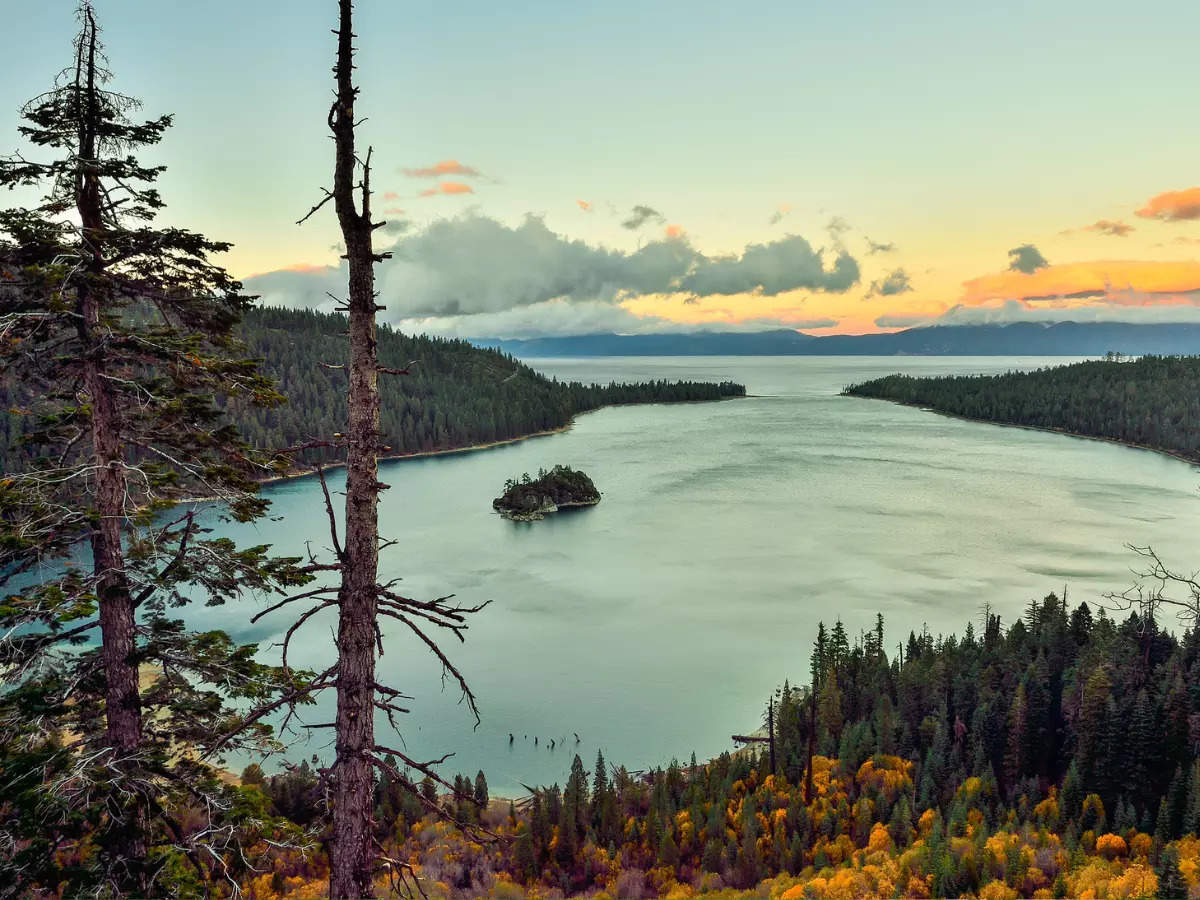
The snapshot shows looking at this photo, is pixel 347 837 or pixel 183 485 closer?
pixel 347 837

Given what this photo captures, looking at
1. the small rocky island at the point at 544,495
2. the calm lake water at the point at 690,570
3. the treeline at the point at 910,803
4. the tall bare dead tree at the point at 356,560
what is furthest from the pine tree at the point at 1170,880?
the small rocky island at the point at 544,495

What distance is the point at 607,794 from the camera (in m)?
36.3

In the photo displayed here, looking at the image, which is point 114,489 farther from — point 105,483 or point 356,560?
point 356,560

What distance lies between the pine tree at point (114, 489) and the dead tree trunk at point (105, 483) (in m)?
0.03

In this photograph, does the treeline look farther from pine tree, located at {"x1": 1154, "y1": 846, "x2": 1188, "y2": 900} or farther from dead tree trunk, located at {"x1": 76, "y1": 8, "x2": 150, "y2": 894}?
dead tree trunk, located at {"x1": 76, "y1": 8, "x2": 150, "y2": 894}

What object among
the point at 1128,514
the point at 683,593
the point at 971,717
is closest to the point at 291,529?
the point at 683,593

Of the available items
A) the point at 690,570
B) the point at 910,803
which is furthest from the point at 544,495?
the point at 910,803

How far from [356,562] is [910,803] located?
36856 mm

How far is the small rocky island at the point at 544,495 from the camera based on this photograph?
112 meters

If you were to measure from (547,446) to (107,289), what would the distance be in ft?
569

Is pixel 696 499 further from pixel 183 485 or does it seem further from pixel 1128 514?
pixel 183 485

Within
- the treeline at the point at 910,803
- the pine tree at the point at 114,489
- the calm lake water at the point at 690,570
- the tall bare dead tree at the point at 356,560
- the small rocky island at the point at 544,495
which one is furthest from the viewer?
the small rocky island at the point at 544,495

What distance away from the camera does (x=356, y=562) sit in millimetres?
8078

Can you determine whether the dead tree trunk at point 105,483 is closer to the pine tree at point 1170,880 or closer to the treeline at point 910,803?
the treeline at point 910,803
